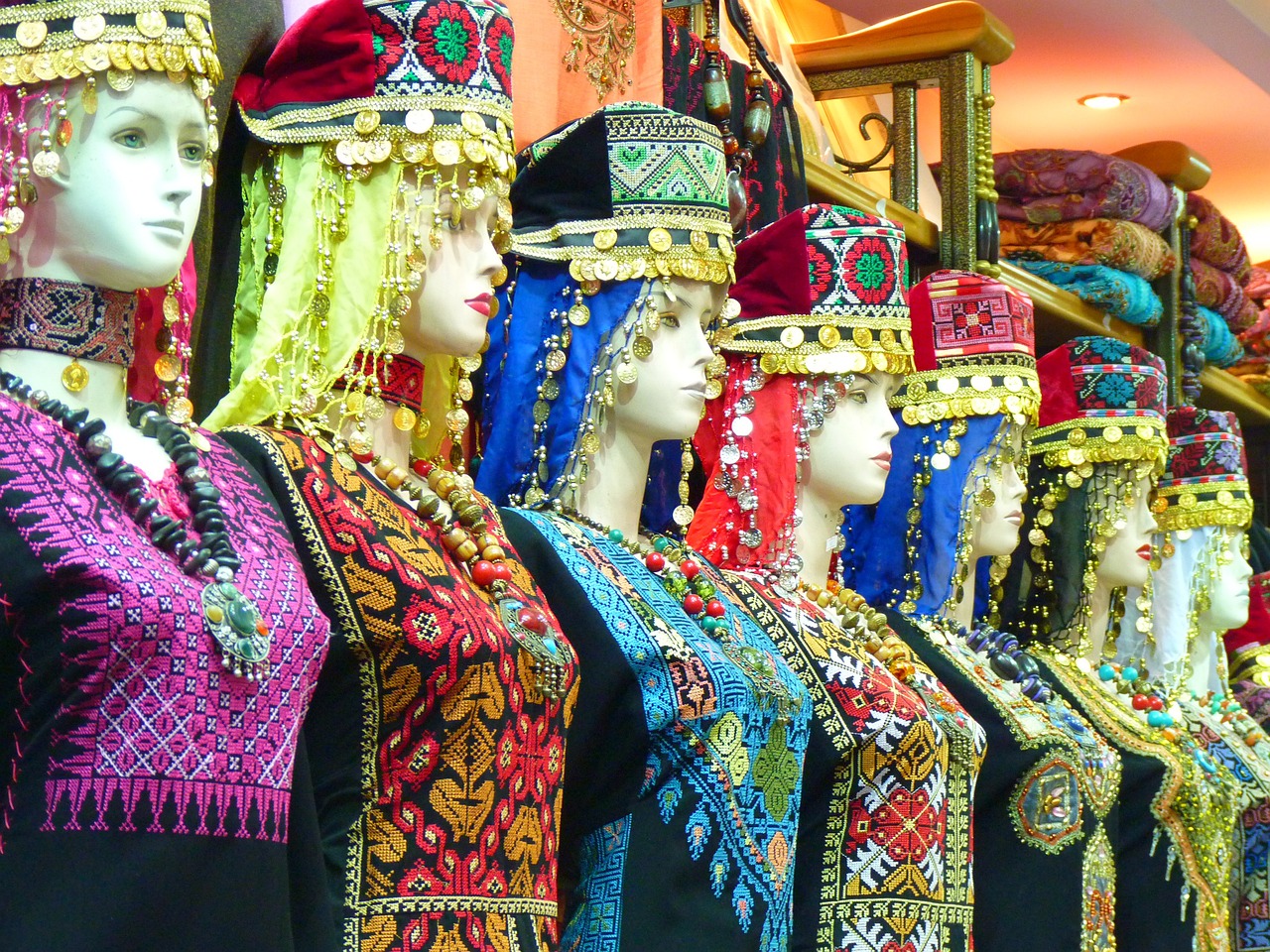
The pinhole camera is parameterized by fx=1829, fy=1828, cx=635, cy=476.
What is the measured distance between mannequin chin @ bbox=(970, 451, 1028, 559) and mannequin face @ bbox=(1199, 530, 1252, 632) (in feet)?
3.99

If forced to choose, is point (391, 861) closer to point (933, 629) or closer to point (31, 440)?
point (31, 440)

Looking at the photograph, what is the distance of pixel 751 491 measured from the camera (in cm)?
303

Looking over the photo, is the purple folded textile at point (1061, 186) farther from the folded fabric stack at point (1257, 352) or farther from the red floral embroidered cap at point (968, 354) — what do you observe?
the folded fabric stack at point (1257, 352)

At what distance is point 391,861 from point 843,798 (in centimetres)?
104

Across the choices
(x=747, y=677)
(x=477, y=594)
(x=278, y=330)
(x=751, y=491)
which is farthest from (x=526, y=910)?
(x=751, y=491)

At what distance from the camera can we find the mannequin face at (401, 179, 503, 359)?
227 centimetres

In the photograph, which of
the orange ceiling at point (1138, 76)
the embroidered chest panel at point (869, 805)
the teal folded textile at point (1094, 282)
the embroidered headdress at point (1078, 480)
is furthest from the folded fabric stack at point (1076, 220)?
the embroidered chest panel at point (869, 805)

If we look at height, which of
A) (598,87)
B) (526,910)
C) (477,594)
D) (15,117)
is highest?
(598,87)

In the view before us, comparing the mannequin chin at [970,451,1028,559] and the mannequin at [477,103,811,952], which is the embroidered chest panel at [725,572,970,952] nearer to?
the mannequin at [477,103,811,952]

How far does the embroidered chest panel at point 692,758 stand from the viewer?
2.38 metres

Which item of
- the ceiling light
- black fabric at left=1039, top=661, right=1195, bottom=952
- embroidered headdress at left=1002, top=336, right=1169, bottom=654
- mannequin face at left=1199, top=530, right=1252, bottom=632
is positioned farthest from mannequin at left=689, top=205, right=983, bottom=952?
the ceiling light

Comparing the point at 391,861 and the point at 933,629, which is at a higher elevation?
the point at 933,629

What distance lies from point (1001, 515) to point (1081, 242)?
5.58 feet

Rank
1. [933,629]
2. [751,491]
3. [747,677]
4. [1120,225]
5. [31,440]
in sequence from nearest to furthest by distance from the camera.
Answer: [31,440]
[747,677]
[751,491]
[933,629]
[1120,225]
